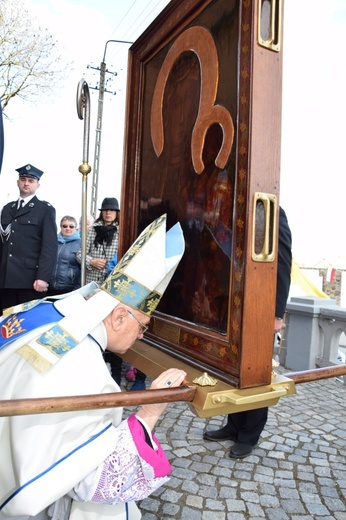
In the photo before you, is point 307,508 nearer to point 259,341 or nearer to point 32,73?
point 259,341

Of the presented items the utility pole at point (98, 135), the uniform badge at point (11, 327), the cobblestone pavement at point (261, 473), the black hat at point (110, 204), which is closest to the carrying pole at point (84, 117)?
the uniform badge at point (11, 327)

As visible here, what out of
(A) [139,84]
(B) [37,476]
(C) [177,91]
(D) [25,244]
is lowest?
(B) [37,476]

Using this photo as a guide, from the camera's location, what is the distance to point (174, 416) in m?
3.64

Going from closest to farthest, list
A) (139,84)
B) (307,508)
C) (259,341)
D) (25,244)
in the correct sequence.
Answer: (259,341), (139,84), (307,508), (25,244)

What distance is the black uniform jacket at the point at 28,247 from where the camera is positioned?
4008 millimetres

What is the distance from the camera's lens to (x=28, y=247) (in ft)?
13.4

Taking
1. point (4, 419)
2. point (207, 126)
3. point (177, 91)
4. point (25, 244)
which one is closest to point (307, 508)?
point (4, 419)

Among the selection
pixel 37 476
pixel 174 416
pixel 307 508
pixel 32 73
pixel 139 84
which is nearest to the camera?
pixel 37 476

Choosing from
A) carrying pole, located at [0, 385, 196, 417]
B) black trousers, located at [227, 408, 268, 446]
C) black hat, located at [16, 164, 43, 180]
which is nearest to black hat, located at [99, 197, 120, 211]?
black hat, located at [16, 164, 43, 180]

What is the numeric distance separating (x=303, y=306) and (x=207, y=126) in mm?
4442

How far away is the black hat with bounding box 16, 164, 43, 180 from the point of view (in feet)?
13.0

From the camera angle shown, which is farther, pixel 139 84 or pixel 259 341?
pixel 139 84

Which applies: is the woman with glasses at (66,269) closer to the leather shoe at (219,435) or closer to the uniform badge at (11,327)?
the leather shoe at (219,435)

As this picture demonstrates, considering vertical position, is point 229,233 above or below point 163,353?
above
